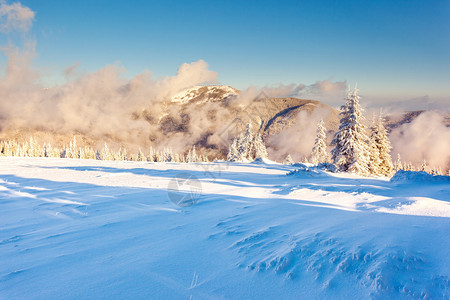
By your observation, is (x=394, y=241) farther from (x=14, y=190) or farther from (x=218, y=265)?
(x=14, y=190)

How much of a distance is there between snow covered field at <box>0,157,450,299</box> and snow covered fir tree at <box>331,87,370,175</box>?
19681 mm

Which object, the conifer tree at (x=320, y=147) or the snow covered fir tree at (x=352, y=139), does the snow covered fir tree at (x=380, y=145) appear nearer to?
the snow covered fir tree at (x=352, y=139)

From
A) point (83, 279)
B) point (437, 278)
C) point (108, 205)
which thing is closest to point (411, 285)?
point (437, 278)

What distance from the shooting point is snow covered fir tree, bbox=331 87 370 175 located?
24125mm

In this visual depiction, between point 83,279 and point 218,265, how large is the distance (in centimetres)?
208

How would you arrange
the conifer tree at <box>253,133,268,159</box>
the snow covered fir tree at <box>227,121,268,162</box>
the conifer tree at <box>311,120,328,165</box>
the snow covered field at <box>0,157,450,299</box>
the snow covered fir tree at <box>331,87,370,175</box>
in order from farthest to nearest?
1. the conifer tree at <box>253,133,268,159</box>
2. the conifer tree at <box>311,120,328,165</box>
3. the snow covered fir tree at <box>227,121,268,162</box>
4. the snow covered fir tree at <box>331,87,370,175</box>
5. the snow covered field at <box>0,157,450,299</box>

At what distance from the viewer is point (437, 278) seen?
7.69 ft

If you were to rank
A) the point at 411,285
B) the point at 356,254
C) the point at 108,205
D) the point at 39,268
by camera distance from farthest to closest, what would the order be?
the point at 108,205 → the point at 39,268 → the point at 356,254 → the point at 411,285

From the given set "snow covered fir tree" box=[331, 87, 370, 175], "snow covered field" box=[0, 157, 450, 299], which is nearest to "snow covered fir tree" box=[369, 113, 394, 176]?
"snow covered fir tree" box=[331, 87, 370, 175]

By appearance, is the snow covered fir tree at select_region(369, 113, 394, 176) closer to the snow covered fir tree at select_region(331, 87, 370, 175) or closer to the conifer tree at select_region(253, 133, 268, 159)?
the snow covered fir tree at select_region(331, 87, 370, 175)

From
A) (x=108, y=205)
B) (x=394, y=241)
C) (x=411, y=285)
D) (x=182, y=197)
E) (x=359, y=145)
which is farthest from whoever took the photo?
(x=359, y=145)

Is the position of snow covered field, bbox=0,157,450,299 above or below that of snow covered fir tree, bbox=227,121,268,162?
below

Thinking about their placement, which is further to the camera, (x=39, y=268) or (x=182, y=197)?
(x=182, y=197)

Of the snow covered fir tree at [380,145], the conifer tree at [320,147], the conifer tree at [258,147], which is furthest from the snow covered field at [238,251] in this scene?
the conifer tree at [320,147]
